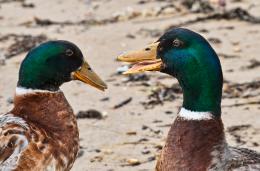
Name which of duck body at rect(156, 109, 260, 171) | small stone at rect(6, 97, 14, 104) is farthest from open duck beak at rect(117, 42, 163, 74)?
small stone at rect(6, 97, 14, 104)

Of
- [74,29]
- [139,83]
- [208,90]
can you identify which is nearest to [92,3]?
[74,29]

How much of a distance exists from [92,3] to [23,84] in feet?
23.2

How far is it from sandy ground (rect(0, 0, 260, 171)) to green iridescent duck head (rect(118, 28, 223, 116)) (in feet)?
5.40

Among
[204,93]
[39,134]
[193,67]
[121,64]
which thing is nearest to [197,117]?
[204,93]

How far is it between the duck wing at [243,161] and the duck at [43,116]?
3.97 ft

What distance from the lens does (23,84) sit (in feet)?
20.0

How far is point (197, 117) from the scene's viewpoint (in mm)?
5312

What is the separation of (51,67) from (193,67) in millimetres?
1224

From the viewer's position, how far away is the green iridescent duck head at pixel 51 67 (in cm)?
607

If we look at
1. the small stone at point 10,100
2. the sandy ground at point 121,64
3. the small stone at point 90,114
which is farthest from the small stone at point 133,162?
the small stone at point 10,100

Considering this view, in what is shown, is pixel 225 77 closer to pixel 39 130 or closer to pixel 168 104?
pixel 168 104

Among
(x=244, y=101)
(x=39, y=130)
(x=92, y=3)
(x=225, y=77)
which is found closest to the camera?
(x=39, y=130)

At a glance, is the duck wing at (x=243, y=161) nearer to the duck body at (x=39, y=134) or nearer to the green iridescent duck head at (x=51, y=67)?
the duck body at (x=39, y=134)

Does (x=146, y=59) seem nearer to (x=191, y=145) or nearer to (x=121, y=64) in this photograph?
(x=191, y=145)
